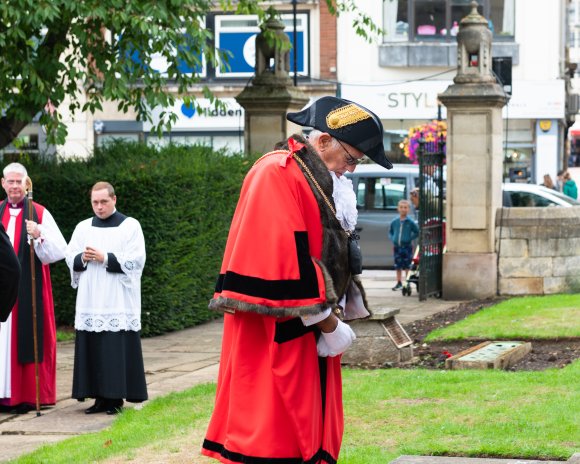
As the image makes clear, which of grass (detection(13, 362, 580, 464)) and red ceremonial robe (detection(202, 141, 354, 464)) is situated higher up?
red ceremonial robe (detection(202, 141, 354, 464))

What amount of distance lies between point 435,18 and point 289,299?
111 ft

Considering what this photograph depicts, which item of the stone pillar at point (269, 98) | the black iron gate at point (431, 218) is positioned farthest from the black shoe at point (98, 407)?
the black iron gate at point (431, 218)

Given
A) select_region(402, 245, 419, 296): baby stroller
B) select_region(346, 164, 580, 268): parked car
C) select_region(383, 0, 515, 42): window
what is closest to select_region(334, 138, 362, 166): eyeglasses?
select_region(402, 245, 419, 296): baby stroller

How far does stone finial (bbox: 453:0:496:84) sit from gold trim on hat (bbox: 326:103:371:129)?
12954 millimetres

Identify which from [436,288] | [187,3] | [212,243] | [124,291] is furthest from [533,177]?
[124,291]

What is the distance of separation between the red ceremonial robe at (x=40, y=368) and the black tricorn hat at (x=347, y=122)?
540cm

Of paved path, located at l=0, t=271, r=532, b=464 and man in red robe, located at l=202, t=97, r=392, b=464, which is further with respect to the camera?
paved path, located at l=0, t=271, r=532, b=464

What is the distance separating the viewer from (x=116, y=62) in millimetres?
13125

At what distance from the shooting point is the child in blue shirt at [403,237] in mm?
19031

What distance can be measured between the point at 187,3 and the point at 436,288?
6.80m

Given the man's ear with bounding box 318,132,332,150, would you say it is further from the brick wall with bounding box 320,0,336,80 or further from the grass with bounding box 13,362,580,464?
the brick wall with bounding box 320,0,336,80

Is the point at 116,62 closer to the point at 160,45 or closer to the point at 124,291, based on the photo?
the point at 160,45

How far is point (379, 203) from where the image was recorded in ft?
80.0

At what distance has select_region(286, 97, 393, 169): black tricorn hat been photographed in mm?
4918
